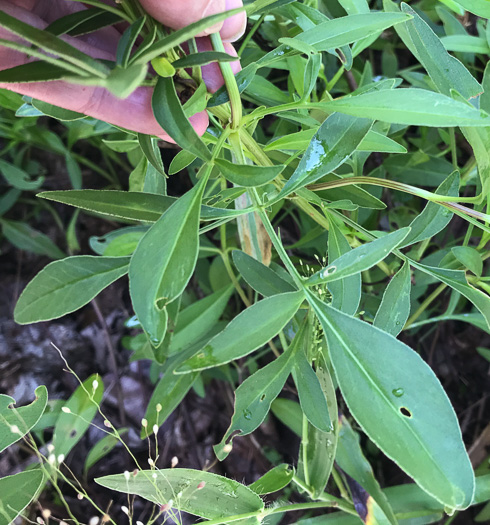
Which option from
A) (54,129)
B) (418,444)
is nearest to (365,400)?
(418,444)

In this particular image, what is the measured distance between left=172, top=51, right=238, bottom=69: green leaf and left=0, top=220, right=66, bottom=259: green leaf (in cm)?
96

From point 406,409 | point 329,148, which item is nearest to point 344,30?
point 329,148

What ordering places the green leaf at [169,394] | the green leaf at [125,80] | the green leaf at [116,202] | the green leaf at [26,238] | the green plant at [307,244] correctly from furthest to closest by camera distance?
the green leaf at [26,238] < the green leaf at [169,394] < the green leaf at [116,202] < the green plant at [307,244] < the green leaf at [125,80]

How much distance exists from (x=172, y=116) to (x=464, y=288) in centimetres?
36

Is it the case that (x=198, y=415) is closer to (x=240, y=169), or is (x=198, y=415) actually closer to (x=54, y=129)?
(x=54, y=129)

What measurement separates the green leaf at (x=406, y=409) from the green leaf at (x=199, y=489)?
0.28 metres

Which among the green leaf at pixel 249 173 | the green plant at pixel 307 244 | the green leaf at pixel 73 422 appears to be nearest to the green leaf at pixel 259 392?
the green plant at pixel 307 244

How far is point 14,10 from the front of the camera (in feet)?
1.55

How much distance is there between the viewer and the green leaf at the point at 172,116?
1.19ft

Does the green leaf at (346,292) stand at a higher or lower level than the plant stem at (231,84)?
lower

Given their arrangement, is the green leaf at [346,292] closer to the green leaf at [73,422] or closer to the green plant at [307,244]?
the green plant at [307,244]

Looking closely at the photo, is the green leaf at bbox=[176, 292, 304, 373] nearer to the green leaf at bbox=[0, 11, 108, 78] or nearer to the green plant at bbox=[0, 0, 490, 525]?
the green plant at bbox=[0, 0, 490, 525]

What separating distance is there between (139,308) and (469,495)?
0.26m

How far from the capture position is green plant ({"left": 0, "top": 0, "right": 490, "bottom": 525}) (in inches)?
13.6
